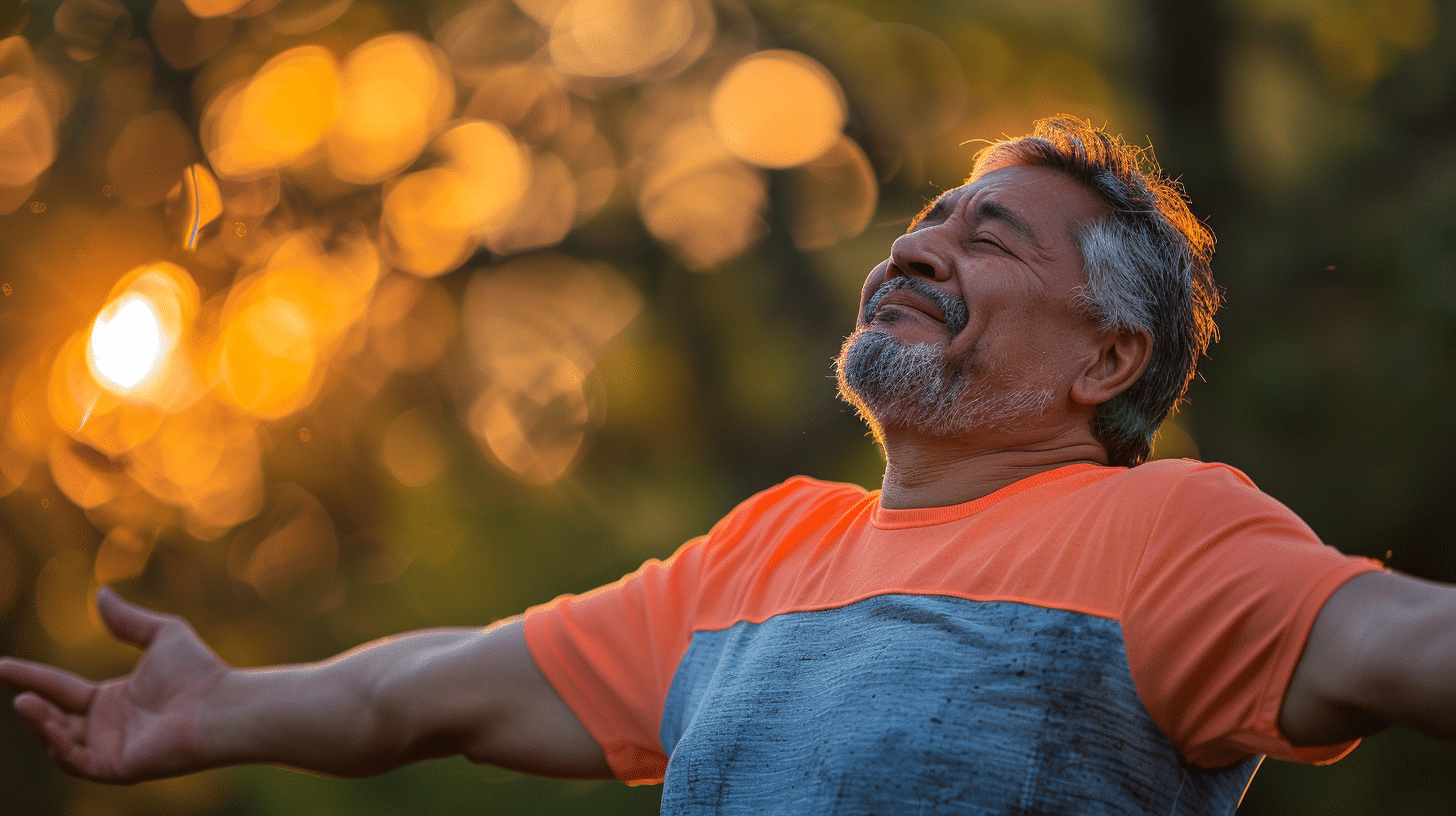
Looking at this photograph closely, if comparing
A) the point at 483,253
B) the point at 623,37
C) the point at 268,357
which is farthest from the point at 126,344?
the point at 623,37

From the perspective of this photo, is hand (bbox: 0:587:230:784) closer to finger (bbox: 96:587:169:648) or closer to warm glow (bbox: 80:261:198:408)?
finger (bbox: 96:587:169:648)

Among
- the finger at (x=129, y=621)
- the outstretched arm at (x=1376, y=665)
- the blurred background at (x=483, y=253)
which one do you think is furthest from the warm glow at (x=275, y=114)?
the outstretched arm at (x=1376, y=665)

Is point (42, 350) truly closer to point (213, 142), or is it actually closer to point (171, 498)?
point (171, 498)

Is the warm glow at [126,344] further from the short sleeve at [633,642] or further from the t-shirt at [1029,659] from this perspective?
the t-shirt at [1029,659]

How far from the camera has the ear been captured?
2129mm

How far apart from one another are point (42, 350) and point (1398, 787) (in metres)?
7.16

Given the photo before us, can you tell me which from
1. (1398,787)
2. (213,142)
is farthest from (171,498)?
(1398,787)

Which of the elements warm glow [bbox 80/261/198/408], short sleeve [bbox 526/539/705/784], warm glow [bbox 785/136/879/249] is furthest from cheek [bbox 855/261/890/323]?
warm glow [bbox 80/261/198/408]

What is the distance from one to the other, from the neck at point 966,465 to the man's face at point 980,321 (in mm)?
37

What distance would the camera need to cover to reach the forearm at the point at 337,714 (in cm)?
227

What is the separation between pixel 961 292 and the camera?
2.17 meters

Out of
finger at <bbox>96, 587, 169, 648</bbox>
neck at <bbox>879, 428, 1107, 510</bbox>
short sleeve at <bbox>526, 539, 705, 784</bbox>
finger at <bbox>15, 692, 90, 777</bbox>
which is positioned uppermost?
neck at <bbox>879, 428, 1107, 510</bbox>

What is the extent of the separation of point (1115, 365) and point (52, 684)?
93.1 inches

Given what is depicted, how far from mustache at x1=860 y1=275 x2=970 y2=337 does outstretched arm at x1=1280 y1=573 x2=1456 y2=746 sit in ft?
3.10
